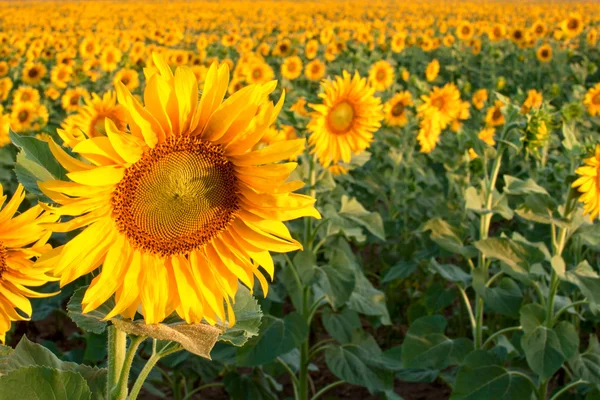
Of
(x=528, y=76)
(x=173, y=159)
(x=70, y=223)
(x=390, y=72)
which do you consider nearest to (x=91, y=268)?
→ (x=70, y=223)

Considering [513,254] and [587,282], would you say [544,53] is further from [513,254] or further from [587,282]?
[587,282]

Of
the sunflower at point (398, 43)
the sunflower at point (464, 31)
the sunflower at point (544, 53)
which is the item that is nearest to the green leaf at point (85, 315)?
the sunflower at point (398, 43)

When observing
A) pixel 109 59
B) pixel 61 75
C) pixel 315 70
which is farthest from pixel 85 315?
pixel 109 59

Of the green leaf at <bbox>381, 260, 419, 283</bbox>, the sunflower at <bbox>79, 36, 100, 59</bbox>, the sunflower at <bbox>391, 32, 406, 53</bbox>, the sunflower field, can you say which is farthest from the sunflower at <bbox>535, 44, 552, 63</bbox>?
the green leaf at <bbox>381, 260, 419, 283</bbox>

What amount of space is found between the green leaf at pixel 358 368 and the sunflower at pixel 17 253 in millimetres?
1898

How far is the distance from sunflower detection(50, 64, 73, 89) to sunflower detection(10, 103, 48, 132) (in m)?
1.70

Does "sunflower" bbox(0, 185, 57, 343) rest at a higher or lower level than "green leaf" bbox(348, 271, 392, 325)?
higher

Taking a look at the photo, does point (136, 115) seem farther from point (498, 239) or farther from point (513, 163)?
point (513, 163)

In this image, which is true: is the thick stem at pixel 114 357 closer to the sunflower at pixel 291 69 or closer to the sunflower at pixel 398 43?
the sunflower at pixel 291 69

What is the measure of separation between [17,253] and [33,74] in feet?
23.4

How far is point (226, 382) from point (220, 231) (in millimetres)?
1966

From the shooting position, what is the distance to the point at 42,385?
1.01m

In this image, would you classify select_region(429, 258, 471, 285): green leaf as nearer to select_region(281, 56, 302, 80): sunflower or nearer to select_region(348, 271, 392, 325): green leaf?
select_region(348, 271, 392, 325): green leaf

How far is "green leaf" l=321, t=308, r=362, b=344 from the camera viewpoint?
3066mm
